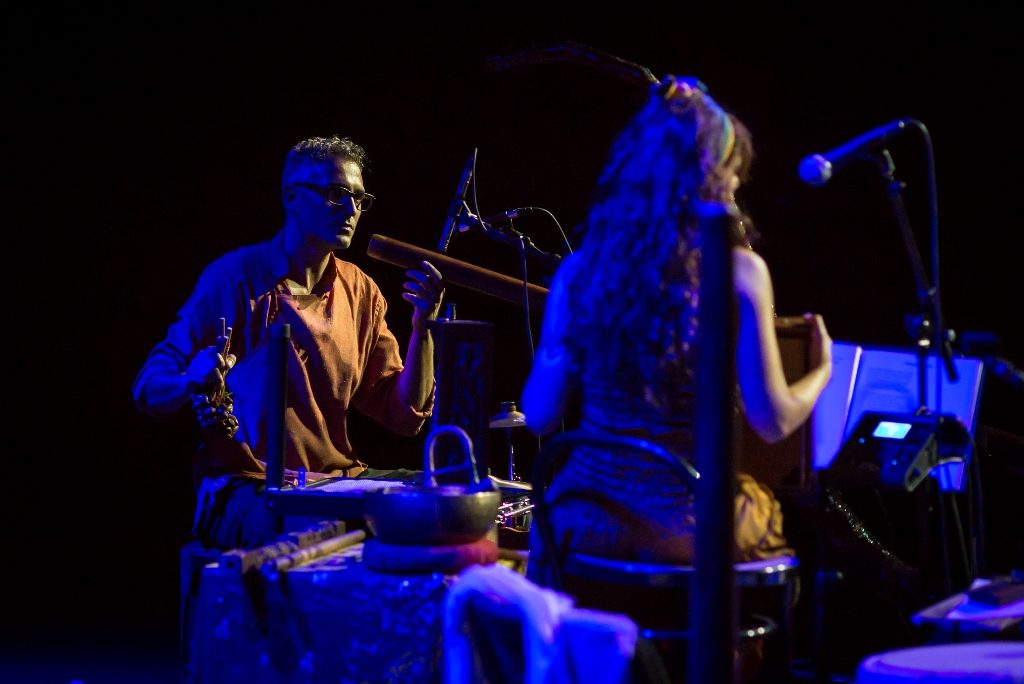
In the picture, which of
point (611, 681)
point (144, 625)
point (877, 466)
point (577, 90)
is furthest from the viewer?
point (577, 90)

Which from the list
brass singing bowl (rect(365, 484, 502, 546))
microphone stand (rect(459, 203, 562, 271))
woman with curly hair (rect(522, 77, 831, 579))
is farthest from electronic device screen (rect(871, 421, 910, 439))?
microphone stand (rect(459, 203, 562, 271))

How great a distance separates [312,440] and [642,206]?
1.79 metres

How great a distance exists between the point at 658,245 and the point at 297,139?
309 cm

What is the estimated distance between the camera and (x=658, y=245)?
1.92 metres

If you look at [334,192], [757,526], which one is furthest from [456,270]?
[757,526]

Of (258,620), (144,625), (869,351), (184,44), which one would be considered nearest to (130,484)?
(144,625)

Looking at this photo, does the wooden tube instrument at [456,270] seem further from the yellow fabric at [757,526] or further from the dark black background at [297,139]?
the yellow fabric at [757,526]

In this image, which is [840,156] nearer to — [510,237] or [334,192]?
[510,237]

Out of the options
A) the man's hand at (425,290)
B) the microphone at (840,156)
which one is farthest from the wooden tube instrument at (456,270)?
the microphone at (840,156)

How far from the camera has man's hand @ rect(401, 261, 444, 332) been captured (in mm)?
3250

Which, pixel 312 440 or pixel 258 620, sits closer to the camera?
pixel 258 620

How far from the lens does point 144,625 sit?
4.18 m

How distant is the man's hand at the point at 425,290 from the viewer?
325 cm

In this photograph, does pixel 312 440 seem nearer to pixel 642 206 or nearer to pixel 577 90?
pixel 642 206
